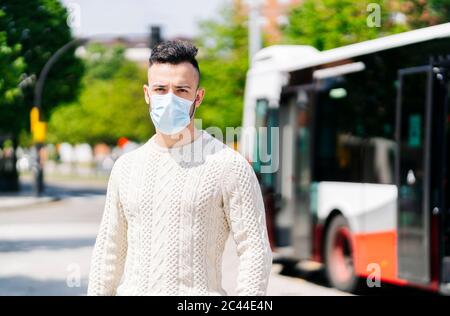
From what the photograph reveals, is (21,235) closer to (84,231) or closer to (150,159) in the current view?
(84,231)

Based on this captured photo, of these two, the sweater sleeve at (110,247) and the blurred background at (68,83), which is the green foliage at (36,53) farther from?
the sweater sleeve at (110,247)

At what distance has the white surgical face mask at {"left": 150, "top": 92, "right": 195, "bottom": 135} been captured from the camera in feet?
10.9

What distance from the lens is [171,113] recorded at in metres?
3.32

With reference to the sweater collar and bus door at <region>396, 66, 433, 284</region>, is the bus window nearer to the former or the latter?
bus door at <region>396, 66, 433, 284</region>

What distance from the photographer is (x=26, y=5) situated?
22.6 m

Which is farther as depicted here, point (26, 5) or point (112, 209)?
point (26, 5)

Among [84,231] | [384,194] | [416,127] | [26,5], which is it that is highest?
[26,5]

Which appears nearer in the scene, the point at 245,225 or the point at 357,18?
the point at 245,225

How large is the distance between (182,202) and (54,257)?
46.3 feet

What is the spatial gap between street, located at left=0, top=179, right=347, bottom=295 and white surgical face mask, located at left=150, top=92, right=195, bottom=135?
8153 millimetres

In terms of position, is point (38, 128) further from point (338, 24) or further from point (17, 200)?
point (338, 24)

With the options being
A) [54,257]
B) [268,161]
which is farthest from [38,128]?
[268,161]
